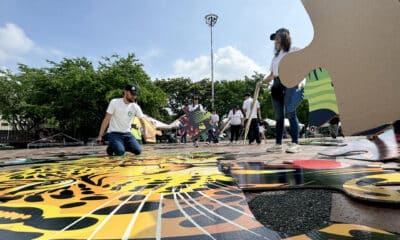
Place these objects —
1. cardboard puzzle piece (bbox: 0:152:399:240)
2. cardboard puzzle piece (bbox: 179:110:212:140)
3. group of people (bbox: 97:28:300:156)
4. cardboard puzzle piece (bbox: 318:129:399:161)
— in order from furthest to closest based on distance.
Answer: cardboard puzzle piece (bbox: 179:110:212:140) < group of people (bbox: 97:28:300:156) < cardboard puzzle piece (bbox: 318:129:399:161) < cardboard puzzle piece (bbox: 0:152:399:240)

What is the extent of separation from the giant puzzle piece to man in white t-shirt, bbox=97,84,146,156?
13.0ft

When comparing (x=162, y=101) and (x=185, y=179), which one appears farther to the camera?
(x=162, y=101)

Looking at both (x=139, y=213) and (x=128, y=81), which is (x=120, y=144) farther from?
(x=128, y=81)

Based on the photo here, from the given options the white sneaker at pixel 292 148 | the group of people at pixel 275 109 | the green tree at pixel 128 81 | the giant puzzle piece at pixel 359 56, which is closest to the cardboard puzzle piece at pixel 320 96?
the giant puzzle piece at pixel 359 56

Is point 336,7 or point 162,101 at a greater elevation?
point 162,101

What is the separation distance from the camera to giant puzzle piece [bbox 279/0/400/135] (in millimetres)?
1280

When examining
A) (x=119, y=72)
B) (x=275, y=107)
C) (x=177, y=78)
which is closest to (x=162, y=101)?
(x=119, y=72)

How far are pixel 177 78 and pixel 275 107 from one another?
129ft

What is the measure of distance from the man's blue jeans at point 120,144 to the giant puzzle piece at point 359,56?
4122 mm

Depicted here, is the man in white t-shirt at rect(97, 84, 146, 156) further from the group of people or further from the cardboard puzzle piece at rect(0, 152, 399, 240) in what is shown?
the cardboard puzzle piece at rect(0, 152, 399, 240)

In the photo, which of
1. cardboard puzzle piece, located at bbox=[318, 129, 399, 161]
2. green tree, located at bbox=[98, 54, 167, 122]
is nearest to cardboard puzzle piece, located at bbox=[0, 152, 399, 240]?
cardboard puzzle piece, located at bbox=[318, 129, 399, 161]

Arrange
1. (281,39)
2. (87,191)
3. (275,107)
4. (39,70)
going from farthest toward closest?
(39,70) < (275,107) < (281,39) < (87,191)

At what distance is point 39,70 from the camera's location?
82.3 feet

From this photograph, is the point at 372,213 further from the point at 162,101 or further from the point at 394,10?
the point at 162,101
